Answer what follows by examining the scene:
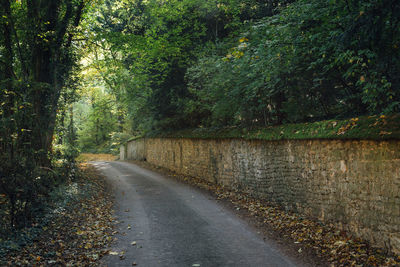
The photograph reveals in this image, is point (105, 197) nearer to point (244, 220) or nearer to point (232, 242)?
point (244, 220)

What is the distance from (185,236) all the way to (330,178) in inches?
146

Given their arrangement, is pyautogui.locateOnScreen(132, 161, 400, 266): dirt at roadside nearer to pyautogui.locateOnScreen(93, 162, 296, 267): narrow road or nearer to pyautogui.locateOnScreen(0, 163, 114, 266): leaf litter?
pyautogui.locateOnScreen(93, 162, 296, 267): narrow road

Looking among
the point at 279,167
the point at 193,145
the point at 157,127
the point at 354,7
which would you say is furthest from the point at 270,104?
the point at 157,127

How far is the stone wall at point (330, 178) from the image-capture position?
5277 millimetres

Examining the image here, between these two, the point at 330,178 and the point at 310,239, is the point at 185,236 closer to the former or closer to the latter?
the point at 310,239

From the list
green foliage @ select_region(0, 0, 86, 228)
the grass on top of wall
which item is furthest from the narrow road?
the grass on top of wall

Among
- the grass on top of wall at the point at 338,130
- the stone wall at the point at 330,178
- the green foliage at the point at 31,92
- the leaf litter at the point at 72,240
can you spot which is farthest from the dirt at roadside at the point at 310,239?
the green foliage at the point at 31,92

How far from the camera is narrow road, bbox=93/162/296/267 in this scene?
18.3 feet

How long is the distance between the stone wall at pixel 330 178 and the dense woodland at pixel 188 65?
110 cm

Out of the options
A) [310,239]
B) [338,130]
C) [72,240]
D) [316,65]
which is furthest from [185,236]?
[316,65]

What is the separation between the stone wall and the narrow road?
1645 millimetres

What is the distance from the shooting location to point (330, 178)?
22.2ft

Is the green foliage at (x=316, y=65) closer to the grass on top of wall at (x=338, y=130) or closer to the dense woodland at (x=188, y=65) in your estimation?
the dense woodland at (x=188, y=65)

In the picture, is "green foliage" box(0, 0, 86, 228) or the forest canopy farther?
"green foliage" box(0, 0, 86, 228)
